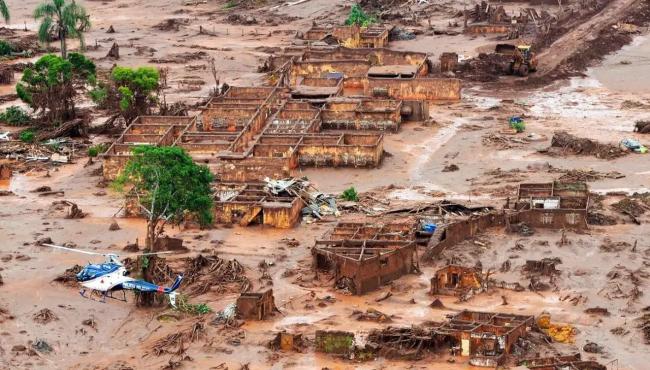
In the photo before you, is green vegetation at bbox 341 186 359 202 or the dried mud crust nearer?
green vegetation at bbox 341 186 359 202

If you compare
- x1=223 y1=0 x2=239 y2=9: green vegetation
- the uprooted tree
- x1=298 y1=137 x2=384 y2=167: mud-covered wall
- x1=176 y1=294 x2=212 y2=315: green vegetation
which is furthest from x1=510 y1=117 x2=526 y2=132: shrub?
x1=223 y1=0 x2=239 y2=9: green vegetation

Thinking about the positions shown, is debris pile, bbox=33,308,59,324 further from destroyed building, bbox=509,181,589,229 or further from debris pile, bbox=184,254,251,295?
destroyed building, bbox=509,181,589,229

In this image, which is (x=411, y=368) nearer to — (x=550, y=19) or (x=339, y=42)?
(x=339, y=42)

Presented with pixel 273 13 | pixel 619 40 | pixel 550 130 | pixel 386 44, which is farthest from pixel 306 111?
pixel 273 13

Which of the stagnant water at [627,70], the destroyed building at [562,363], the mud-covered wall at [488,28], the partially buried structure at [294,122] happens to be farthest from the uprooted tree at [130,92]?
the destroyed building at [562,363]

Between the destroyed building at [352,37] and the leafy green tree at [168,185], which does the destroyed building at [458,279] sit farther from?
the destroyed building at [352,37]

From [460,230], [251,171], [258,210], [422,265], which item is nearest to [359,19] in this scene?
[251,171]

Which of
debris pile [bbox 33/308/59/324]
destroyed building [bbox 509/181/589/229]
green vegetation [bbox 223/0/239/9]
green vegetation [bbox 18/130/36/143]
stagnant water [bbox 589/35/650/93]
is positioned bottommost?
stagnant water [bbox 589/35/650/93]
